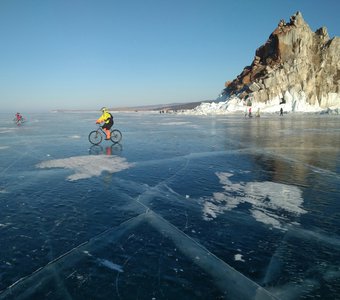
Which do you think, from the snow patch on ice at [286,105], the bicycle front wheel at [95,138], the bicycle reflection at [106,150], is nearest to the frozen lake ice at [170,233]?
the bicycle reflection at [106,150]

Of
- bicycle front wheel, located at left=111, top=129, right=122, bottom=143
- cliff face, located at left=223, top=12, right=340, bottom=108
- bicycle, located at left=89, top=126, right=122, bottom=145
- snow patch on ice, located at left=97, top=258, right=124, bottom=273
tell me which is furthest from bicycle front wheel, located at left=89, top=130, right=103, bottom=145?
cliff face, located at left=223, top=12, right=340, bottom=108

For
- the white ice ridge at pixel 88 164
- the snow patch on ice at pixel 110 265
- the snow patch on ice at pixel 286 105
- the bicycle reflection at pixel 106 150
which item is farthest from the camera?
the snow patch on ice at pixel 286 105

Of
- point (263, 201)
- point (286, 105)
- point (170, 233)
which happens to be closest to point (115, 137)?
point (263, 201)

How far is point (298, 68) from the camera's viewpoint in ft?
230

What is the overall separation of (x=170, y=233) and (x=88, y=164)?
6.47 metres

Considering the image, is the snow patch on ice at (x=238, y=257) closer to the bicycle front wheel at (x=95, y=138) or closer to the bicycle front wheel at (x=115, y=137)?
Answer: the bicycle front wheel at (x=95, y=138)

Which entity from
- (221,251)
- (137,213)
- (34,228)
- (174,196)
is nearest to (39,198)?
(34,228)

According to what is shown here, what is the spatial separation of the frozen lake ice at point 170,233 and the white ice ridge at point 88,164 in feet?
0.52

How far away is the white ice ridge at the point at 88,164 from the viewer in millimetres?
9016

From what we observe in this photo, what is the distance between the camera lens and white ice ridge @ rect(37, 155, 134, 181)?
29.6 feet

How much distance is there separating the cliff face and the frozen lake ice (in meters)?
64.1

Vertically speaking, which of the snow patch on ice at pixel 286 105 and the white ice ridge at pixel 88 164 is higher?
the snow patch on ice at pixel 286 105

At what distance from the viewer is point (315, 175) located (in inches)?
337

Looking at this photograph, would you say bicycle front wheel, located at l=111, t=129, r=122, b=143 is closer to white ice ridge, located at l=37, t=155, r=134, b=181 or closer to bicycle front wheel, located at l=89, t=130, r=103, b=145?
bicycle front wheel, located at l=89, t=130, r=103, b=145
